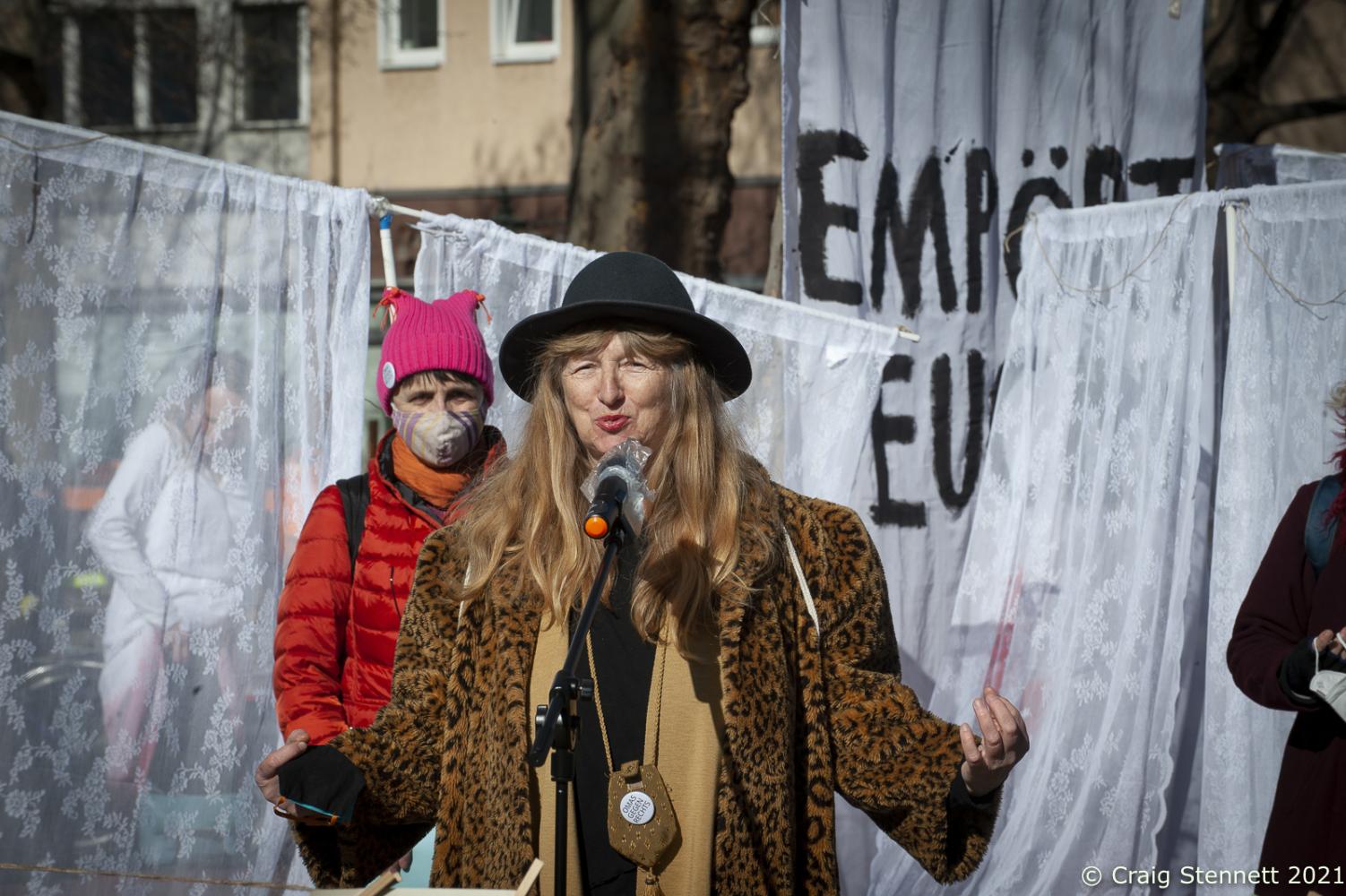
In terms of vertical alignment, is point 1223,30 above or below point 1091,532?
above

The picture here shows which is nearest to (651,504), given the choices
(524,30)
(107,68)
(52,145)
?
(52,145)

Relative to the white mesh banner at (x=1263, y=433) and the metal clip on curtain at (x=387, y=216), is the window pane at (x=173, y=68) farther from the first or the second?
the white mesh banner at (x=1263, y=433)

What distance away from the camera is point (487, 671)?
221 cm

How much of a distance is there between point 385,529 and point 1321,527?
2.39 meters

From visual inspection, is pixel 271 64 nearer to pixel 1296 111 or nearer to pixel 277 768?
pixel 1296 111

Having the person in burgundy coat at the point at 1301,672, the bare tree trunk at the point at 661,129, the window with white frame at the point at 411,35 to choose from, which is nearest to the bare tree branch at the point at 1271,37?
the bare tree trunk at the point at 661,129

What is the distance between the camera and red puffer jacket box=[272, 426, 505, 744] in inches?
126

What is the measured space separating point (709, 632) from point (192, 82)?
53.4 ft

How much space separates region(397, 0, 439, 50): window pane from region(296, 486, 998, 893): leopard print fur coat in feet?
50.2

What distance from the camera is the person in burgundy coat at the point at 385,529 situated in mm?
3219

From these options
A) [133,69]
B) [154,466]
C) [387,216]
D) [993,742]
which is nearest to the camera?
[993,742]

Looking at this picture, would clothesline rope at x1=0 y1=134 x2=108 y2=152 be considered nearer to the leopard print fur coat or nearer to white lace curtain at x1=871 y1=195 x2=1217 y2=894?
the leopard print fur coat

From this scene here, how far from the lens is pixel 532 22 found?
52.2 ft

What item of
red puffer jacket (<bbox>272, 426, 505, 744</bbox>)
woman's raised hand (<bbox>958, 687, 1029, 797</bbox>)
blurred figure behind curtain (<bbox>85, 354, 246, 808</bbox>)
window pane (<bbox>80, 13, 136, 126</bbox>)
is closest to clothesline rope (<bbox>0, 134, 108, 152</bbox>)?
blurred figure behind curtain (<bbox>85, 354, 246, 808</bbox>)
